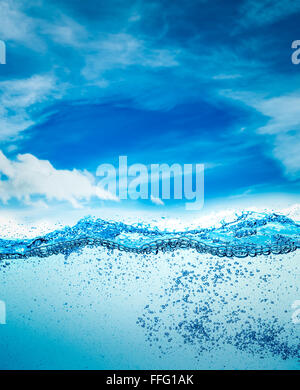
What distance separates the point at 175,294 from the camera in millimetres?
2600

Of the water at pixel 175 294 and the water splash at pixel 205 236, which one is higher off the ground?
the water splash at pixel 205 236

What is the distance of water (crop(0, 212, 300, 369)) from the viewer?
101 inches

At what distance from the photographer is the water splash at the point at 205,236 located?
8.30 ft

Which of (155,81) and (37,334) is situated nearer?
(155,81)

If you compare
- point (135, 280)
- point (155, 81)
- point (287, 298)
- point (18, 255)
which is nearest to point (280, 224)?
point (287, 298)

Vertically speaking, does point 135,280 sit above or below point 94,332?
above

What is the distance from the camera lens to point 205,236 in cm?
255

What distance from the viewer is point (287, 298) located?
8.42 feet

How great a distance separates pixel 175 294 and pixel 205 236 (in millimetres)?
541

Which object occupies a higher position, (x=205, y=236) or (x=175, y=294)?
(x=205, y=236)

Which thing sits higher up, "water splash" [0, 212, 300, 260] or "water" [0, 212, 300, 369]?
"water splash" [0, 212, 300, 260]

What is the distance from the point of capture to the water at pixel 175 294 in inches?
101
